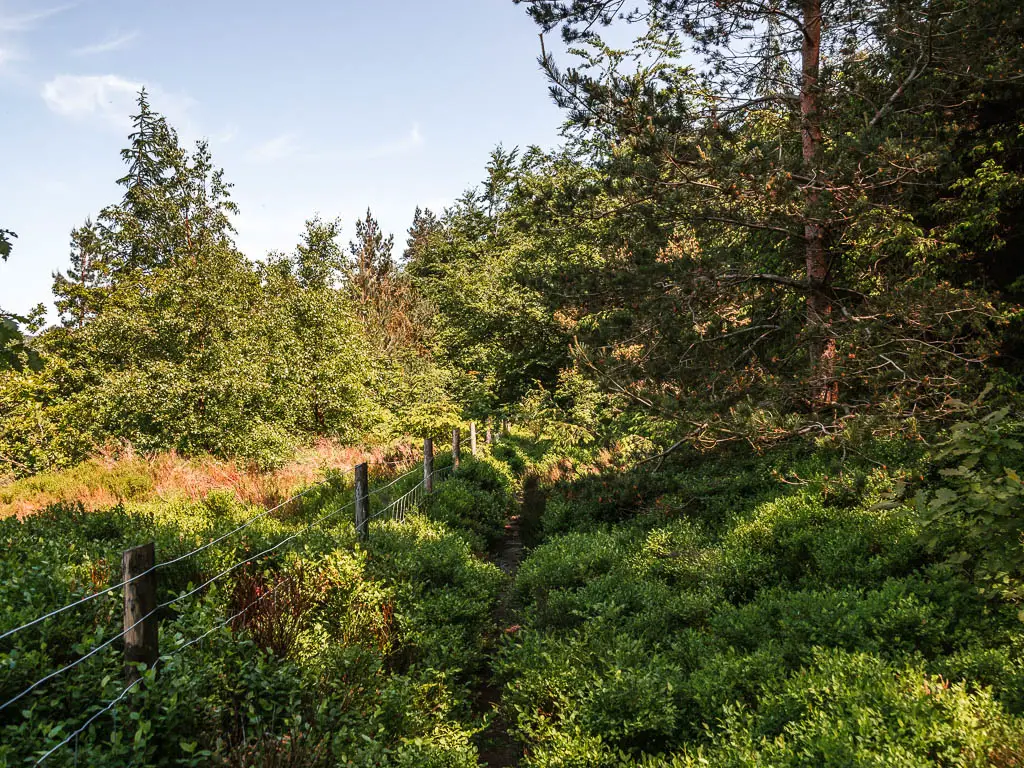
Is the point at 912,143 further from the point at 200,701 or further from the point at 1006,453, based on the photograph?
the point at 200,701

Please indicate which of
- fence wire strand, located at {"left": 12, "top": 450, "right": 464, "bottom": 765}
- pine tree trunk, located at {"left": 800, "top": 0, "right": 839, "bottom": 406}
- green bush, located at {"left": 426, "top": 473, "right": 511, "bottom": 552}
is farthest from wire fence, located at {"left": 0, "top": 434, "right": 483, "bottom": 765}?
pine tree trunk, located at {"left": 800, "top": 0, "right": 839, "bottom": 406}

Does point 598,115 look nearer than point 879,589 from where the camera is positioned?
No

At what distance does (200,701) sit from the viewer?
9.89 feet

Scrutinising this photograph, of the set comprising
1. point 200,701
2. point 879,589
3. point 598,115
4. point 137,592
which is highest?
point 598,115

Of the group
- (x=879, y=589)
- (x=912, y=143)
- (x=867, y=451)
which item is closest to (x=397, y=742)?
(x=879, y=589)

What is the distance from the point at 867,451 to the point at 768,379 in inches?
73.3

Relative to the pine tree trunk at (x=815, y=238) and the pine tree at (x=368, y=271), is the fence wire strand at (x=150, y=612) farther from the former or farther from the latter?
the pine tree at (x=368, y=271)

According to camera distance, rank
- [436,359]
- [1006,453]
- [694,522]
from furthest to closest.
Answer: [436,359], [694,522], [1006,453]

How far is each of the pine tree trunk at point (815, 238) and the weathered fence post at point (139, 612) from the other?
21.9 feet

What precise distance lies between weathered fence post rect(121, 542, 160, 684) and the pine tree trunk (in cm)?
667

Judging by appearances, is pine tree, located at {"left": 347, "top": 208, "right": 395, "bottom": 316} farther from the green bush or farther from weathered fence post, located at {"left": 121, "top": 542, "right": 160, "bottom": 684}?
weathered fence post, located at {"left": 121, "top": 542, "right": 160, "bottom": 684}

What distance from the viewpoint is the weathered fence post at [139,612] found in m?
2.95

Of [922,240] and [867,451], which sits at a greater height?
[922,240]

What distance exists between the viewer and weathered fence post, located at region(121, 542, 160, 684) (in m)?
2.95
